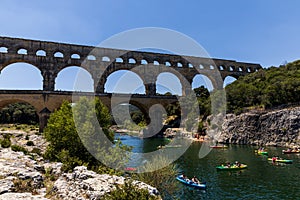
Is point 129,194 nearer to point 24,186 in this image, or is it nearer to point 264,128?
point 24,186

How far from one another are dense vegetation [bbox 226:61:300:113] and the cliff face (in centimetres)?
253

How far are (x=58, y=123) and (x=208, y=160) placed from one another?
51.2ft

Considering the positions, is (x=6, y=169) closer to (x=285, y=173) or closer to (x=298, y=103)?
(x=285, y=173)

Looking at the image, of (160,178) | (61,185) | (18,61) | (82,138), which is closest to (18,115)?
(18,61)

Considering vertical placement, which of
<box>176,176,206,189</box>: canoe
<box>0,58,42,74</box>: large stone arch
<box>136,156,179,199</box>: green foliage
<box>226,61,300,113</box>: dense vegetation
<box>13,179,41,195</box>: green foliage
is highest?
<box>0,58,42,74</box>: large stone arch

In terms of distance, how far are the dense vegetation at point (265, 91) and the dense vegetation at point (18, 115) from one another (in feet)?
161

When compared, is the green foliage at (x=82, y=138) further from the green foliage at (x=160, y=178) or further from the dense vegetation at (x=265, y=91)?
the dense vegetation at (x=265, y=91)

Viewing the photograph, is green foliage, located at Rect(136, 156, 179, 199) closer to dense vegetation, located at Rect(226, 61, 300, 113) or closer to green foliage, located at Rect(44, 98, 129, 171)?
green foliage, located at Rect(44, 98, 129, 171)

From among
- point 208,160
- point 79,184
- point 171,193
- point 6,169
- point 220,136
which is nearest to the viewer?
point 79,184

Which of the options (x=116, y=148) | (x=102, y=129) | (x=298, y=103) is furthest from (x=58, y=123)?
(x=298, y=103)

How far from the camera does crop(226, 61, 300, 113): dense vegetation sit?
3941 cm

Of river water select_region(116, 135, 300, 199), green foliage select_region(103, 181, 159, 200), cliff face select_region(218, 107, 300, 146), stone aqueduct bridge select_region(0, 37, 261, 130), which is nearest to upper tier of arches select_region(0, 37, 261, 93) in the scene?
stone aqueduct bridge select_region(0, 37, 261, 130)

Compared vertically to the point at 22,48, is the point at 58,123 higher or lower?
lower

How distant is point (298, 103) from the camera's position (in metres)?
37.3
